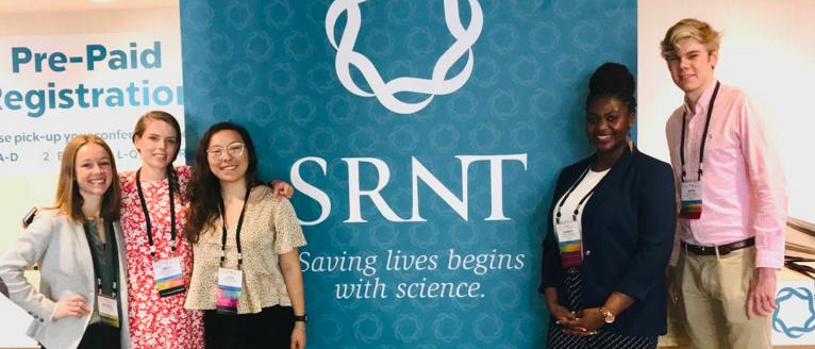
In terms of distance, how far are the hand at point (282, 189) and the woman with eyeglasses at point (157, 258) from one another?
1.11ft

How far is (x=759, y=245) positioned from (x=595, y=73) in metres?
0.84

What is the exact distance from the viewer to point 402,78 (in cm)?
267

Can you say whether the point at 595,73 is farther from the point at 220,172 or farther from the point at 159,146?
the point at 159,146

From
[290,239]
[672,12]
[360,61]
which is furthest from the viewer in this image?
[672,12]

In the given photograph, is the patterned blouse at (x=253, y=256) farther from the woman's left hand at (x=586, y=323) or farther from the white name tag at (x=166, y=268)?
the woman's left hand at (x=586, y=323)

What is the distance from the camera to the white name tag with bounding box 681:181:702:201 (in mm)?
2268

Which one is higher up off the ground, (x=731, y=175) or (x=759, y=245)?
(x=731, y=175)

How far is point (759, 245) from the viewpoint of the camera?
217cm

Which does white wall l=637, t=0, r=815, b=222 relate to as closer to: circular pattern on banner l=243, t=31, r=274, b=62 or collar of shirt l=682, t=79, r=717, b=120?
collar of shirt l=682, t=79, r=717, b=120

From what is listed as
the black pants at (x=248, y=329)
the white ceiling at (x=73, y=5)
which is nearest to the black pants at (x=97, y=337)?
the black pants at (x=248, y=329)

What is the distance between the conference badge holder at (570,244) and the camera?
2.29m

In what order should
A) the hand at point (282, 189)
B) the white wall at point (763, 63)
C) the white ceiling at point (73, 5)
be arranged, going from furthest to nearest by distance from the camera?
the white ceiling at point (73, 5)
the white wall at point (763, 63)
the hand at point (282, 189)

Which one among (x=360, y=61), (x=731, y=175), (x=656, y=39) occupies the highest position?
(x=656, y=39)

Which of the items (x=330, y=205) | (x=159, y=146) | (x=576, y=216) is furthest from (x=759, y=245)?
(x=159, y=146)
